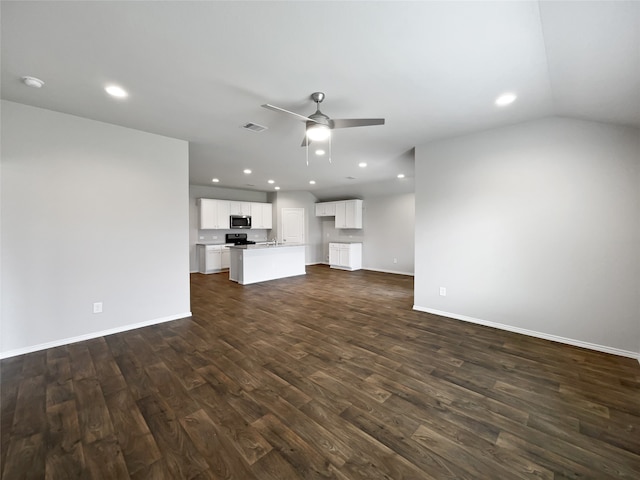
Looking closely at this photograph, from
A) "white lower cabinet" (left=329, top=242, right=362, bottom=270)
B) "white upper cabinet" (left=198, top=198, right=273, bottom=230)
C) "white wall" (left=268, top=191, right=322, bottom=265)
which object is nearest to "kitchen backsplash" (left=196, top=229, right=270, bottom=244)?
"white upper cabinet" (left=198, top=198, right=273, bottom=230)

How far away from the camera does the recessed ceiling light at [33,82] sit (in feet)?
7.58

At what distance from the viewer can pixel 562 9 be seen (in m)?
1.53

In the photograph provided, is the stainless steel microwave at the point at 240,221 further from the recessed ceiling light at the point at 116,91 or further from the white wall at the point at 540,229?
the white wall at the point at 540,229

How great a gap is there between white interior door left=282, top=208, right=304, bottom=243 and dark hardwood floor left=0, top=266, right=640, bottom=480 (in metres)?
6.20

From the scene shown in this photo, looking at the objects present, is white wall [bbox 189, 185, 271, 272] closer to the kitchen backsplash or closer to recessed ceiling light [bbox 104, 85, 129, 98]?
the kitchen backsplash

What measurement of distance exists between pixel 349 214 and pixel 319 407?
23.6 ft

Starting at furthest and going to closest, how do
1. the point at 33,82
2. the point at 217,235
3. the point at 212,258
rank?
1. the point at 217,235
2. the point at 212,258
3. the point at 33,82

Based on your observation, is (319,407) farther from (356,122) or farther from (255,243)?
(255,243)

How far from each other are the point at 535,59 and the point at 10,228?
5.20 meters

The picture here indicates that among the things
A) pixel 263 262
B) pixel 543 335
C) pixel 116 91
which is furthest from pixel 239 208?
pixel 543 335

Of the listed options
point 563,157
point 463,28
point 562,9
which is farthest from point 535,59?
point 563,157

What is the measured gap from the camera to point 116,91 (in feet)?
8.32

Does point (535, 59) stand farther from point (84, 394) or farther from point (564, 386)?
point (84, 394)

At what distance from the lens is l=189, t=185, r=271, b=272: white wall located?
8.04m
